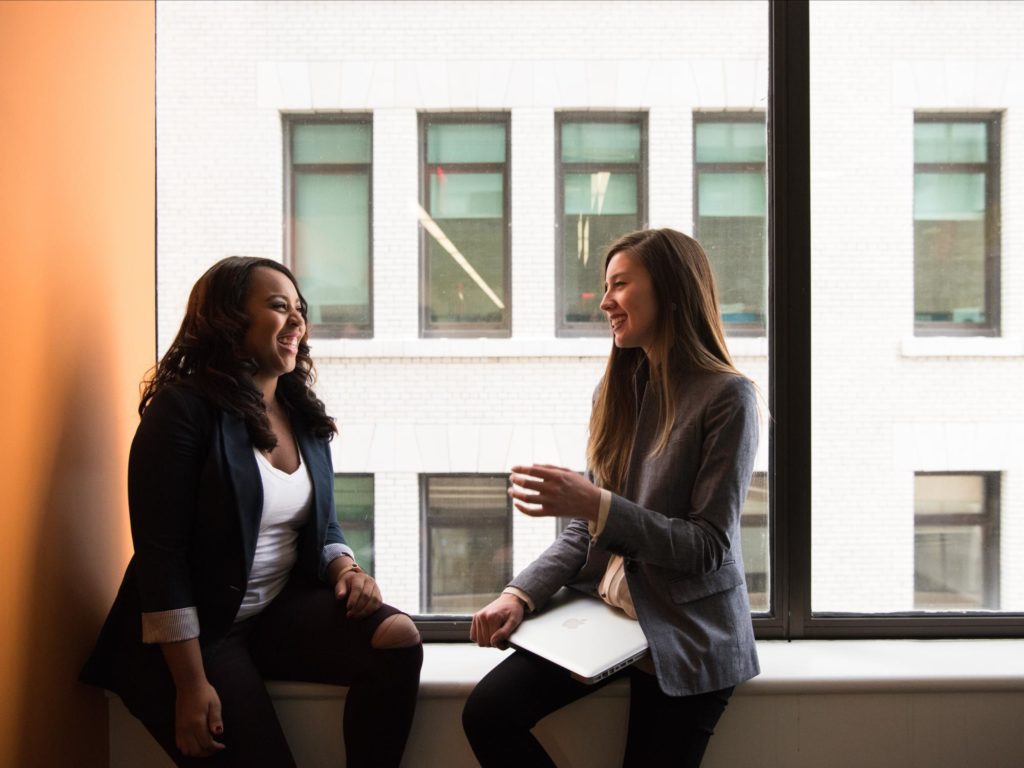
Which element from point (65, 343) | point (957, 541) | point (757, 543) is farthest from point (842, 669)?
point (65, 343)

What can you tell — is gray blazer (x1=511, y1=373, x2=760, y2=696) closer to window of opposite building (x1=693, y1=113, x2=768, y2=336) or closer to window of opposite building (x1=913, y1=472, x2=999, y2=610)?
window of opposite building (x1=693, y1=113, x2=768, y2=336)

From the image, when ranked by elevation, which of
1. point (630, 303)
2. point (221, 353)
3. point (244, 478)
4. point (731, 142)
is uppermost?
point (731, 142)

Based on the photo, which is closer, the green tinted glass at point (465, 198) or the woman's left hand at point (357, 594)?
the woman's left hand at point (357, 594)

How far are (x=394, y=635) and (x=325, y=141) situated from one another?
4.83 feet

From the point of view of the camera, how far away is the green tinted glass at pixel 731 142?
7.34 feet

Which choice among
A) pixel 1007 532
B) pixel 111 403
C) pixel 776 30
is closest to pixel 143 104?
pixel 111 403

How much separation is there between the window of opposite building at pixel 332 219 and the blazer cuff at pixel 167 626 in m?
1.01

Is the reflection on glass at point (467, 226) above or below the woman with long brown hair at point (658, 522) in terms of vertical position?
above

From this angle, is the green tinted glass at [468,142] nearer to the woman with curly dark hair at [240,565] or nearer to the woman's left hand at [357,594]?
the woman with curly dark hair at [240,565]

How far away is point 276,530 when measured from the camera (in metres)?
1.69

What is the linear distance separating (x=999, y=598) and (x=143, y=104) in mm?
2897

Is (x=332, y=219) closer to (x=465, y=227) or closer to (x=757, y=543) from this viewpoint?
(x=465, y=227)

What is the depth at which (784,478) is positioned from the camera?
2.16 metres

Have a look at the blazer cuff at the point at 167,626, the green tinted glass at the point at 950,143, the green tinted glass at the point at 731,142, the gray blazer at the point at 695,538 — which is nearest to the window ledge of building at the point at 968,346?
the green tinted glass at the point at 950,143
